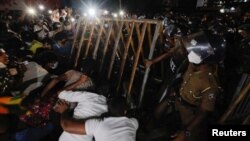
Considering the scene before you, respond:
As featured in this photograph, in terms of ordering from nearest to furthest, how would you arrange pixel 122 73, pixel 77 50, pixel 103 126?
pixel 103 126 < pixel 122 73 < pixel 77 50

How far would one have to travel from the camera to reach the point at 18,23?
12039 mm

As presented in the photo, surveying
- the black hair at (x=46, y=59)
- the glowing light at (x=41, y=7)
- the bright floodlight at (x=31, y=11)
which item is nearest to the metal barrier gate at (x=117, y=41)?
the black hair at (x=46, y=59)

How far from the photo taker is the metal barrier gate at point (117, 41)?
18.4 feet

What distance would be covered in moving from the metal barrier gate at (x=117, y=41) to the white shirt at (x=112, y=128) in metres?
2.69

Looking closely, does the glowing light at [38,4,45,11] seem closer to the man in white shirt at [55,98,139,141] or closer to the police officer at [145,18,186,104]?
the police officer at [145,18,186,104]

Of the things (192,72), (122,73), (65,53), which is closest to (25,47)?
(65,53)

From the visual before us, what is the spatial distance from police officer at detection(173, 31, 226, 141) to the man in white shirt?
3.50ft

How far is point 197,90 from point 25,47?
268 inches

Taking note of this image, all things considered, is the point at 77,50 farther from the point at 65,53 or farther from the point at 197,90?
the point at 197,90

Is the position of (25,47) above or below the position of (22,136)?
above

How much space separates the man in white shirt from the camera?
8.35 ft

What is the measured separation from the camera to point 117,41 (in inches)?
238

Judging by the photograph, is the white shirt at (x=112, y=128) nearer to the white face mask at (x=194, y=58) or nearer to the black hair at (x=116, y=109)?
the black hair at (x=116, y=109)

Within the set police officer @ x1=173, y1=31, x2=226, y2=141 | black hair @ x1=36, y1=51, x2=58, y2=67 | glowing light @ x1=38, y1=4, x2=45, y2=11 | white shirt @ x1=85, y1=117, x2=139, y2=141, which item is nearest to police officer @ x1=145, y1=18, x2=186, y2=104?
police officer @ x1=173, y1=31, x2=226, y2=141
